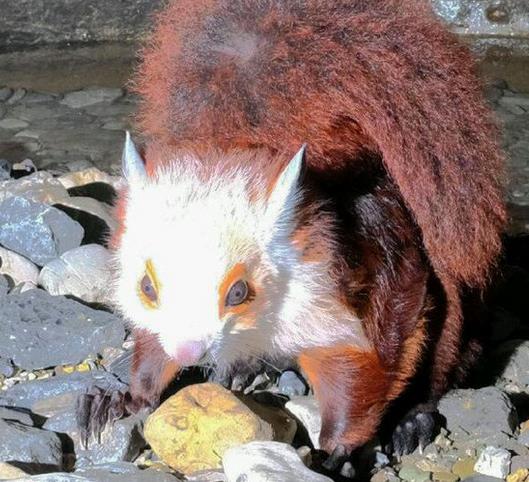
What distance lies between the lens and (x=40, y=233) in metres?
4.35

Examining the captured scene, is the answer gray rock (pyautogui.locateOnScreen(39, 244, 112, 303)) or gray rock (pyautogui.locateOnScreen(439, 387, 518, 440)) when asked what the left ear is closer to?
gray rock (pyautogui.locateOnScreen(439, 387, 518, 440))

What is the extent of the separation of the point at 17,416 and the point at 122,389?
0.33 metres

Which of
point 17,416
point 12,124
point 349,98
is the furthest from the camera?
point 12,124

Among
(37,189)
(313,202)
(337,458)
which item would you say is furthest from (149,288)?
(37,189)

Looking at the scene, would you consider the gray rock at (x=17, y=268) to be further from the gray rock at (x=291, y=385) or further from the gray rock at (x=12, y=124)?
the gray rock at (x=12, y=124)

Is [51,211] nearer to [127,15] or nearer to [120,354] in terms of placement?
[120,354]

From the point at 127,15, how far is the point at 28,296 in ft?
11.3

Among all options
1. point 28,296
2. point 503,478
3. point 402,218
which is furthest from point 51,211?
point 503,478

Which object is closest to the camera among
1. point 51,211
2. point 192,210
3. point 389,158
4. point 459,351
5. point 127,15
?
point 192,210

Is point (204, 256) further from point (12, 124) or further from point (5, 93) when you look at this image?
point (5, 93)

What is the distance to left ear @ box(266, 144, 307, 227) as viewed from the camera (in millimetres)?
2936

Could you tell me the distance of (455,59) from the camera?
3.53 meters

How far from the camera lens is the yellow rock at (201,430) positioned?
10.7 feet

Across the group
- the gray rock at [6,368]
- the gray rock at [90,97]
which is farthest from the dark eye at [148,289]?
the gray rock at [90,97]
